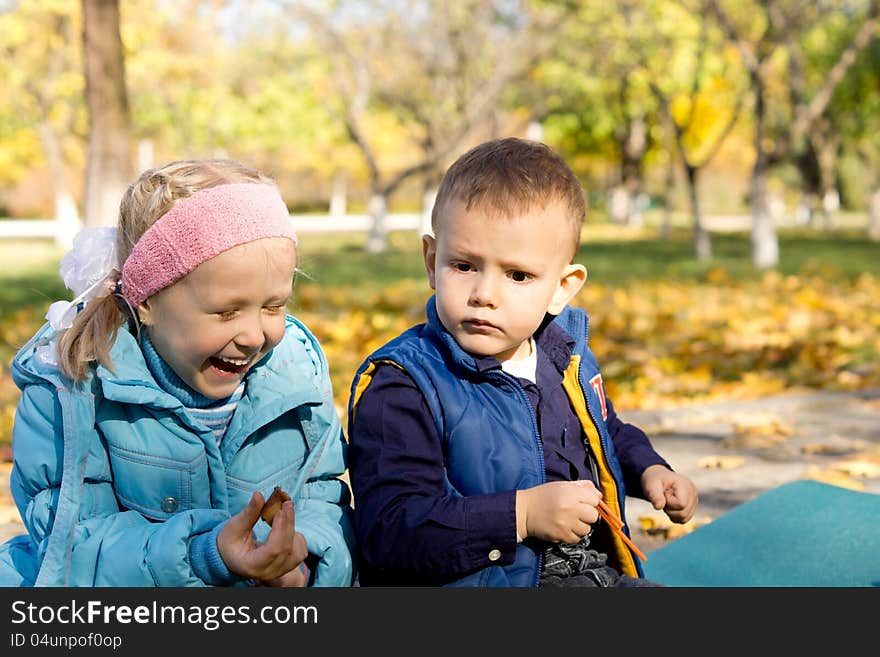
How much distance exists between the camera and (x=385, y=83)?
22953 millimetres

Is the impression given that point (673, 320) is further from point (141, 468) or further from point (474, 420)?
point (141, 468)

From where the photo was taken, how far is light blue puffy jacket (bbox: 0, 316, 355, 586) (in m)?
2.20

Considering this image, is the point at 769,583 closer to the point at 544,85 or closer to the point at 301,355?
the point at 301,355

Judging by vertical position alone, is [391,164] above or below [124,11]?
below

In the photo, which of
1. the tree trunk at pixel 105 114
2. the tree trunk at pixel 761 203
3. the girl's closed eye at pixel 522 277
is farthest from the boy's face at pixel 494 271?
the tree trunk at pixel 761 203

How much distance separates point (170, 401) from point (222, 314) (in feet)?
0.65

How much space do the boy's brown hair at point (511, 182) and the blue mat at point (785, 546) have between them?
1308mm

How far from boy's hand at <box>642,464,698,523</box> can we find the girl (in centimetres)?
73

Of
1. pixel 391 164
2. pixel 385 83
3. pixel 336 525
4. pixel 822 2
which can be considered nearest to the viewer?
pixel 336 525

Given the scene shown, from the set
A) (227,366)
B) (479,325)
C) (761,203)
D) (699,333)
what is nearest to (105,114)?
(699,333)

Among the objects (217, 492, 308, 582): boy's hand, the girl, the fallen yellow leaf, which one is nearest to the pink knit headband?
the girl

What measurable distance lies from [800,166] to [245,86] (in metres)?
19.5

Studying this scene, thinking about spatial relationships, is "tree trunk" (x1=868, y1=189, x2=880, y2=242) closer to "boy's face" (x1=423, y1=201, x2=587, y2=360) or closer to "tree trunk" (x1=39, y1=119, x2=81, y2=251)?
"tree trunk" (x1=39, y1=119, x2=81, y2=251)

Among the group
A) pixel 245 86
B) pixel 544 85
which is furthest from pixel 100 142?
pixel 245 86
